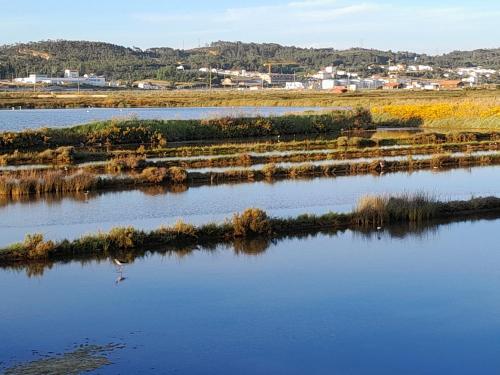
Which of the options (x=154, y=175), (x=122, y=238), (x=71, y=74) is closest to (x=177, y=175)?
(x=154, y=175)

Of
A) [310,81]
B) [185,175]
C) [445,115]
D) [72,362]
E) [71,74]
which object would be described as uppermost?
[71,74]

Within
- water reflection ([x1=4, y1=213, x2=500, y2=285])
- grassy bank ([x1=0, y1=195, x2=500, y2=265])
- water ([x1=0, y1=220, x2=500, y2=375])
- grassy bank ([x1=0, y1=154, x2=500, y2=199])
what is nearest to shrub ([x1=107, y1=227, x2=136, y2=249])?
grassy bank ([x1=0, y1=195, x2=500, y2=265])

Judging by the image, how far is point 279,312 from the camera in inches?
399

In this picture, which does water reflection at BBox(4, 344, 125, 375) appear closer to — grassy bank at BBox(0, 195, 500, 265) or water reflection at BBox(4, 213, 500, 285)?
water reflection at BBox(4, 213, 500, 285)

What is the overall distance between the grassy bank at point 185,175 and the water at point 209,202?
875mm

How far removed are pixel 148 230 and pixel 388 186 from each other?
27.5 ft

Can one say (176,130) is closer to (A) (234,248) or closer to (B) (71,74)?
(A) (234,248)

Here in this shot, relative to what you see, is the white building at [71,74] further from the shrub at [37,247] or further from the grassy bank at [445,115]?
the shrub at [37,247]

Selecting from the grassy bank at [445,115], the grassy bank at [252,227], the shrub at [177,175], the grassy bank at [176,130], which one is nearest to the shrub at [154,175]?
the shrub at [177,175]

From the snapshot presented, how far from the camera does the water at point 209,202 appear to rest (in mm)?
15805

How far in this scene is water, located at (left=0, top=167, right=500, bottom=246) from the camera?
1580cm

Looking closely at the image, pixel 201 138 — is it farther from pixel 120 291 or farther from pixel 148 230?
pixel 120 291

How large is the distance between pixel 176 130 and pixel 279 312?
26927mm

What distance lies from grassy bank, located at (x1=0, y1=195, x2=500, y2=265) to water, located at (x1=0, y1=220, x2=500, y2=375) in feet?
2.18
